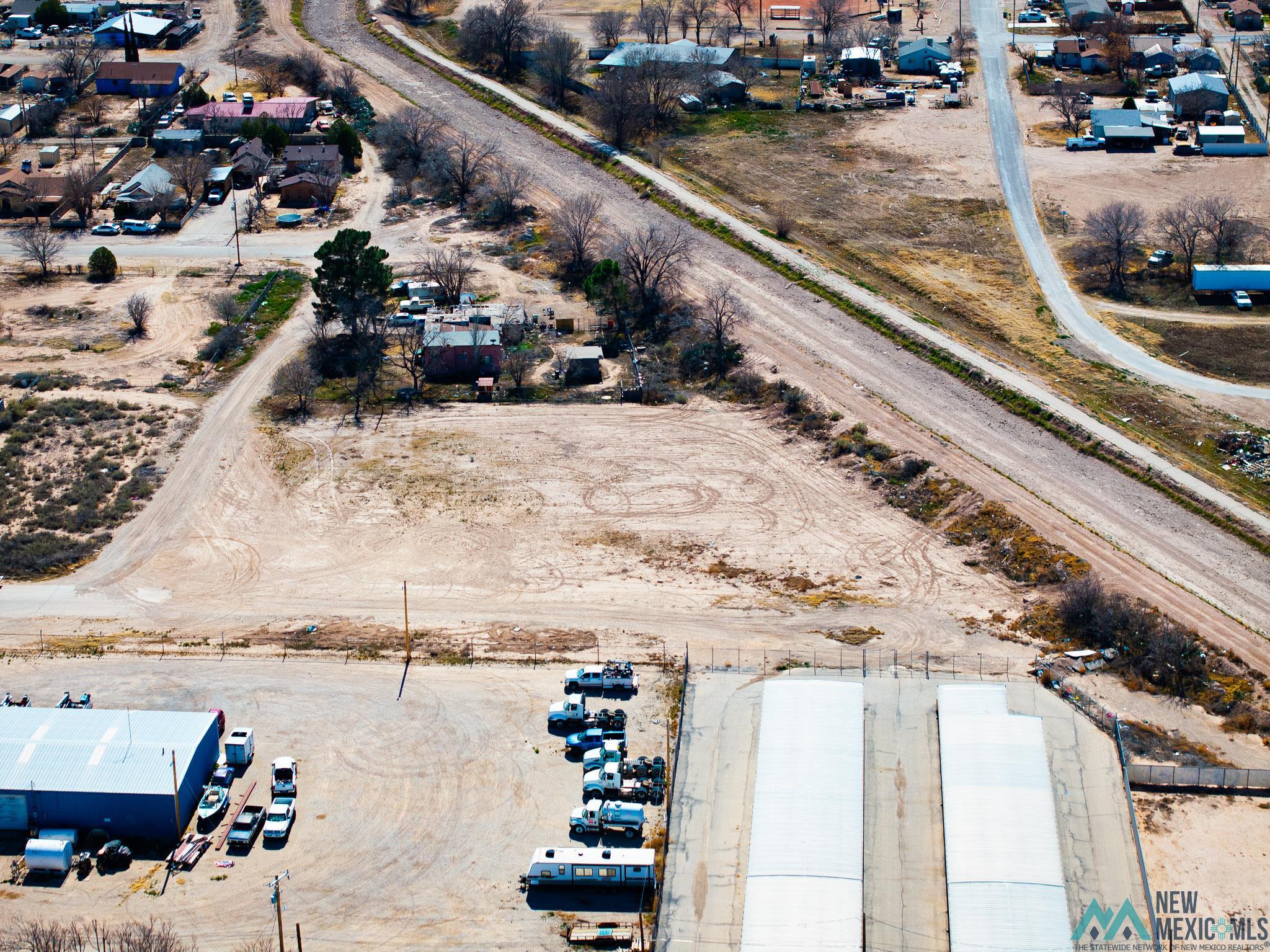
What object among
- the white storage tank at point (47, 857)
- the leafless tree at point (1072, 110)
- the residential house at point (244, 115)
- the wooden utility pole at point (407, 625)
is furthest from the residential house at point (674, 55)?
the white storage tank at point (47, 857)

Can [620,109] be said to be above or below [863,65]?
below

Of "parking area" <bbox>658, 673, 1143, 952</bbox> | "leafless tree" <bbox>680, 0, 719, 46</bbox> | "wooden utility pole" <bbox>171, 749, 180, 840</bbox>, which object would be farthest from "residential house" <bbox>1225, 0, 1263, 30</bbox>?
"wooden utility pole" <bbox>171, 749, 180, 840</bbox>

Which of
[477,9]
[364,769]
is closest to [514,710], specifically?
[364,769]

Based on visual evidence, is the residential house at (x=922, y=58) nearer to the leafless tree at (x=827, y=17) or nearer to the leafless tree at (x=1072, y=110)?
the leafless tree at (x=827, y=17)

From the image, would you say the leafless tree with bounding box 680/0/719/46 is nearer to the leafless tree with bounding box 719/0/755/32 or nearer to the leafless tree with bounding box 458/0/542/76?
the leafless tree with bounding box 719/0/755/32

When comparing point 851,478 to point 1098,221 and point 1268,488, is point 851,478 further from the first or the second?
point 1098,221

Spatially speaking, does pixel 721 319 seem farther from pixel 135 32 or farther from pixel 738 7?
pixel 135 32

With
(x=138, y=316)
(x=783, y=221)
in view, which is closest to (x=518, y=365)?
(x=138, y=316)
